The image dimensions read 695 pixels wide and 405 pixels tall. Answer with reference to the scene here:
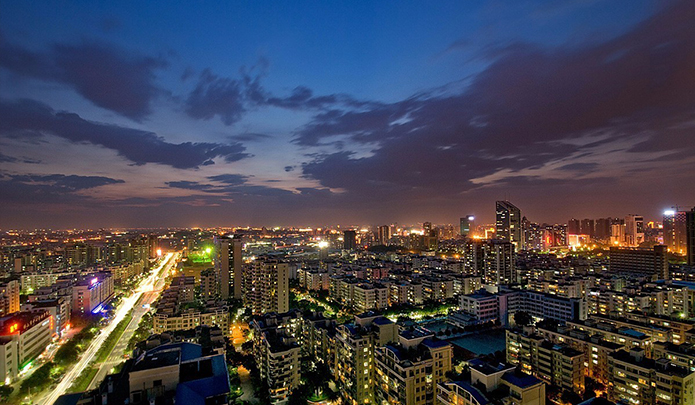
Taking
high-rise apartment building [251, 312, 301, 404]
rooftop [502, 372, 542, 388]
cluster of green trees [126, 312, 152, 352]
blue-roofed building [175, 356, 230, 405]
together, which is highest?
blue-roofed building [175, 356, 230, 405]

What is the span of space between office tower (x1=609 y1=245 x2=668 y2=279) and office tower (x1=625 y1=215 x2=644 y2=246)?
56.2 feet

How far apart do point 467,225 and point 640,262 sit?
117 feet

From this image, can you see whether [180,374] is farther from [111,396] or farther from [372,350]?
[372,350]

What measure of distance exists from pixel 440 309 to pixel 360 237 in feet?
120

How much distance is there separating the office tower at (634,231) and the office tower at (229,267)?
40.2 meters

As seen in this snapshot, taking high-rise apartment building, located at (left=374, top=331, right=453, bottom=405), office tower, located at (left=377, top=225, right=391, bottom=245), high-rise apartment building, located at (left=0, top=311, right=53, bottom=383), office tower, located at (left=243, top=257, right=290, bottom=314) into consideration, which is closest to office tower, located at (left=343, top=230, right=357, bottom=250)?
office tower, located at (left=377, top=225, right=391, bottom=245)

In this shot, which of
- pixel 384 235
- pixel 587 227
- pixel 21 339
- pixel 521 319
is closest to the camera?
pixel 21 339

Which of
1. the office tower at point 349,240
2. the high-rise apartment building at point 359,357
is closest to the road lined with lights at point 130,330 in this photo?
the high-rise apartment building at point 359,357

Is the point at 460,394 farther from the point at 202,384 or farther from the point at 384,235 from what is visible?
the point at 384,235

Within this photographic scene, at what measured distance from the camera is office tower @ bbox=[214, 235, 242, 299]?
18.0 meters

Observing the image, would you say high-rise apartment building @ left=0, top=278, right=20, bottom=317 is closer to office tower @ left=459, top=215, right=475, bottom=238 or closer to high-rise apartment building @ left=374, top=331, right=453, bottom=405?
high-rise apartment building @ left=374, top=331, right=453, bottom=405

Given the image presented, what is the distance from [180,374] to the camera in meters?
5.39

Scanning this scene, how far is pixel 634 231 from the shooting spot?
37.2 metres

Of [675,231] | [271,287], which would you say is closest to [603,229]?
[675,231]
